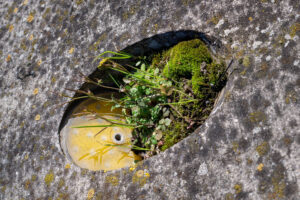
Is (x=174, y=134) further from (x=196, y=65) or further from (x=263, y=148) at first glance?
(x=263, y=148)

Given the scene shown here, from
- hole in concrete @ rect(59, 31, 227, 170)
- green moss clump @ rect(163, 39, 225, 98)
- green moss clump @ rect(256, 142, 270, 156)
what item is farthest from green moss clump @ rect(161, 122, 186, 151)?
green moss clump @ rect(256, 142, 270, 156)

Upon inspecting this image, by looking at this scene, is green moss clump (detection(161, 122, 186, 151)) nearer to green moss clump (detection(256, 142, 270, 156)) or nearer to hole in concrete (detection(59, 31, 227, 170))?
hole in concrete (detection(59, 31, 227, 170))

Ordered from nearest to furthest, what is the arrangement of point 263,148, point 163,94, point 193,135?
point 263,148, point 193,135, point 163,94

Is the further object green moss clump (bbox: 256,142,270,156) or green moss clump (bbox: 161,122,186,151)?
green moss clump (bbox: 161,122,186,151)

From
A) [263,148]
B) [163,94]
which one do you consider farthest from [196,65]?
[263,148]

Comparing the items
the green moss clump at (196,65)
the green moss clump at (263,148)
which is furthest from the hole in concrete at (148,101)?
the green moss clump at (263,148)

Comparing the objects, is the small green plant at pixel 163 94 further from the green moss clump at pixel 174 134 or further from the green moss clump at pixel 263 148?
the green moss clump at pixel 263 148
